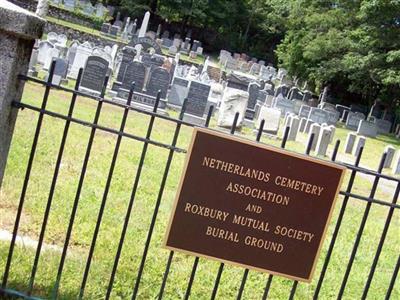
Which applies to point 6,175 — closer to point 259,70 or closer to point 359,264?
point 359,264

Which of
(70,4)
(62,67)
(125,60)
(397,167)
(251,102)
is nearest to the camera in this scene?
(397,167)

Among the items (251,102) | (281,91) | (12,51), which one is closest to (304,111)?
(281,91)

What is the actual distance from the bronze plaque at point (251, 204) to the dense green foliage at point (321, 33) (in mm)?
25982

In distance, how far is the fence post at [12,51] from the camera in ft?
9.70

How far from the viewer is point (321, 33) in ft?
110

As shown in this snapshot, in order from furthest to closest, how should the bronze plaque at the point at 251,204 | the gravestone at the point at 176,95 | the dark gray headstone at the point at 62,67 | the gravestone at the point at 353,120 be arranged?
the gravestone at the point at 353,120 < the gravestone at the point at 176,95 < the dark gray headstone at the point at 62,67 < the bronze plaque at the point at 251,204

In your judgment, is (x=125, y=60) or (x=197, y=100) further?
(x=125, y=60)

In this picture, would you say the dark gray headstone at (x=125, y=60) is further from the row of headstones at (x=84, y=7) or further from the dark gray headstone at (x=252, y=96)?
the row of headstones at (x=84, y=7)

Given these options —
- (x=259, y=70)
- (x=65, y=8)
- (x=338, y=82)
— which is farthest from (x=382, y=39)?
(x=65, y=8)

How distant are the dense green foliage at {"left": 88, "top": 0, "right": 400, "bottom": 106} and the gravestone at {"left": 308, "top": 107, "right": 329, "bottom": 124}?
4427 mm

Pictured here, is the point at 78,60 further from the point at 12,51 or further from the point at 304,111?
the point at 12,51

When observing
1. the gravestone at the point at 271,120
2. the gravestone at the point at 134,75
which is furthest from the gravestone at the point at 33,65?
the gravestone at the point at 271,120

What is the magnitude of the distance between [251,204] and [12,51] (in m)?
1.71

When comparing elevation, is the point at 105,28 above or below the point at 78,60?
above
